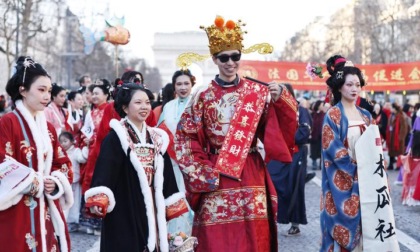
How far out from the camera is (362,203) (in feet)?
17.3

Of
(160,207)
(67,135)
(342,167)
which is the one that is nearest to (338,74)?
(342,167)

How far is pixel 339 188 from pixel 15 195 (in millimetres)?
2470

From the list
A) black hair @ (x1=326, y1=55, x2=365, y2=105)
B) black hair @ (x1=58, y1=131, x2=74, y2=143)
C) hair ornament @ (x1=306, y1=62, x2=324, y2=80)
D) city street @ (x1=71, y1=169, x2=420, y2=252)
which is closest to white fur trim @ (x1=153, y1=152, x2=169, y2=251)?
black hair @ (x1=326, y1=55, x2=365, y2=105)

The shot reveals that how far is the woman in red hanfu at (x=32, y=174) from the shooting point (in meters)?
4.38

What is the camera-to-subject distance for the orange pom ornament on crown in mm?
A: 4816

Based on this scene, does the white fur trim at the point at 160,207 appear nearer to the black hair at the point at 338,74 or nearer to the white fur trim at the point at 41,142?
the white fur trim at the point at 41,142

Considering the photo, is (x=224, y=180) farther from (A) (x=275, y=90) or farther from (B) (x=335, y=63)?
(B) (x=335, y=63)

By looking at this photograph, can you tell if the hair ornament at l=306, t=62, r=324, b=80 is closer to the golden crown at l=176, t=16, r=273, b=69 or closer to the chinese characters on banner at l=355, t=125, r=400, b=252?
the chinese characters on banner at l=355, t=125, r=400, b=252

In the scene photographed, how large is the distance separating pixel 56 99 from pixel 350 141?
468 cm

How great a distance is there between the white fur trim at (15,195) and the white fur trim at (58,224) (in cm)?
27

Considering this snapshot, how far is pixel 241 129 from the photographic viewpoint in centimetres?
469

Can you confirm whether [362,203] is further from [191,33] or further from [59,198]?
[191,33]

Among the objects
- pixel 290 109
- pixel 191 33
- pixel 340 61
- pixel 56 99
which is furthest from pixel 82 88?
pixel 191 33

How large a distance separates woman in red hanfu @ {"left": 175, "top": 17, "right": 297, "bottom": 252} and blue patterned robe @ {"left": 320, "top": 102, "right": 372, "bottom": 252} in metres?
0.63
